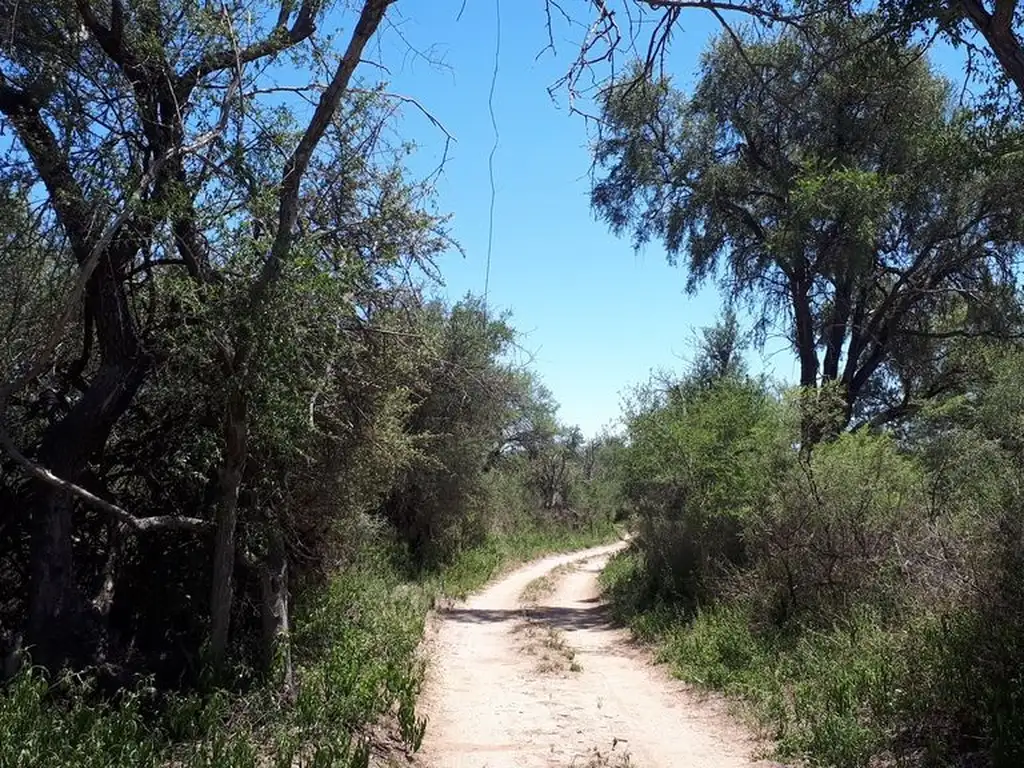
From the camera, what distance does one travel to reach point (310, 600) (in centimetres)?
1095

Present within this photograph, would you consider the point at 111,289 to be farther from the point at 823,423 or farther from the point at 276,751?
the point at 823,423

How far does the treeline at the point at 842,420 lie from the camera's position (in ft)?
23.3

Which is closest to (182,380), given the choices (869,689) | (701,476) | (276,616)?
(276,616)

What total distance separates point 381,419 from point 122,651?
3617 millimetres

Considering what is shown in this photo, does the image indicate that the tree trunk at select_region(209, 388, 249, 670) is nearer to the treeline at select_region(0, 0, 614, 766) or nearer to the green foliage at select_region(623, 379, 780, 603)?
the treeline at select_region(0, 0, 614, 766)

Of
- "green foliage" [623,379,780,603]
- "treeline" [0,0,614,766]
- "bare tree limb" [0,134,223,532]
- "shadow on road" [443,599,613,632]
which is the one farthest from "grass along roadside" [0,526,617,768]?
"green foliage" [623,379,780,603]

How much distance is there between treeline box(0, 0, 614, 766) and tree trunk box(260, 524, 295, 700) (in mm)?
29

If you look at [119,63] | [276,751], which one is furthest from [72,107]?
[276,751]

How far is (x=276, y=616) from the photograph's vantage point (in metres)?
8.55

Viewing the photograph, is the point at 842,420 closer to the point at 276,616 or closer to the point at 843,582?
the point at 843,582

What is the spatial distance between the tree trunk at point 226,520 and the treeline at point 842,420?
13.9 feet

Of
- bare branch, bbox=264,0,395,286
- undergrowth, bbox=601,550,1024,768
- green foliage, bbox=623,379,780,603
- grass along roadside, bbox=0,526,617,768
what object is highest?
bare branch, bbox=264,0,395,286

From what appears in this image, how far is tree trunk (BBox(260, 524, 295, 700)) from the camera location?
26.1 ft

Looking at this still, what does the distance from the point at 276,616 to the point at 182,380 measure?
254cm
